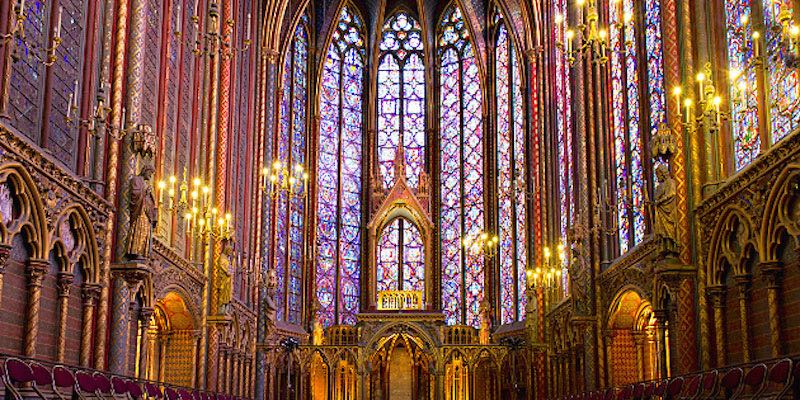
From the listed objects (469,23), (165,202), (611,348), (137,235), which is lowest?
(611,348)

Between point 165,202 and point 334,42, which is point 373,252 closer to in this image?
point 334,42

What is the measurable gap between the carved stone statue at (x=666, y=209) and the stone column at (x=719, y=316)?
1.48m

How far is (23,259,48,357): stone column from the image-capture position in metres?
15.7

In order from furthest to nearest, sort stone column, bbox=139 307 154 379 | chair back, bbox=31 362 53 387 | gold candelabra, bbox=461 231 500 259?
gold candelabra, bbox=461 231 500 259 → stone column, bbox=139 307 154 379 → chair back, bbox=31 362 53 387

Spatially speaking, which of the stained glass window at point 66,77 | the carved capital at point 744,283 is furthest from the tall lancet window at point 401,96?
the carved capital at point 744,283

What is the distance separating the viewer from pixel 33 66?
1667cm

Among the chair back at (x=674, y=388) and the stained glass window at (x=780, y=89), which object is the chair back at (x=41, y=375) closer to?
the chair back at (x=674, y=388)

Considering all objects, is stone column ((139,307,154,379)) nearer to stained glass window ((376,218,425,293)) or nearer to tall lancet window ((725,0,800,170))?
tall lancet window ((725,0,800,170))

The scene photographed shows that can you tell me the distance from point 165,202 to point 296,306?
16885mm

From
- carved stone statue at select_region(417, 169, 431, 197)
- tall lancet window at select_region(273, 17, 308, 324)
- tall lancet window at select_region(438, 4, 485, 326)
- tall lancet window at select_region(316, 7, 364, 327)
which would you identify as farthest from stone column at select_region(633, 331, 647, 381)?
tall lancet window at select_region(316, 7, 364, 327)

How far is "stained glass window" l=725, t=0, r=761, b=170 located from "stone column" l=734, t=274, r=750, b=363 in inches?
98.3

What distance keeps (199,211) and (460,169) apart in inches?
758

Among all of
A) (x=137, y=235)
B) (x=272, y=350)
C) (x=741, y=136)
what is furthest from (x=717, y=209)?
(x=272, y=350)

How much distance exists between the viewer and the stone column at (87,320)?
58.6 ft
